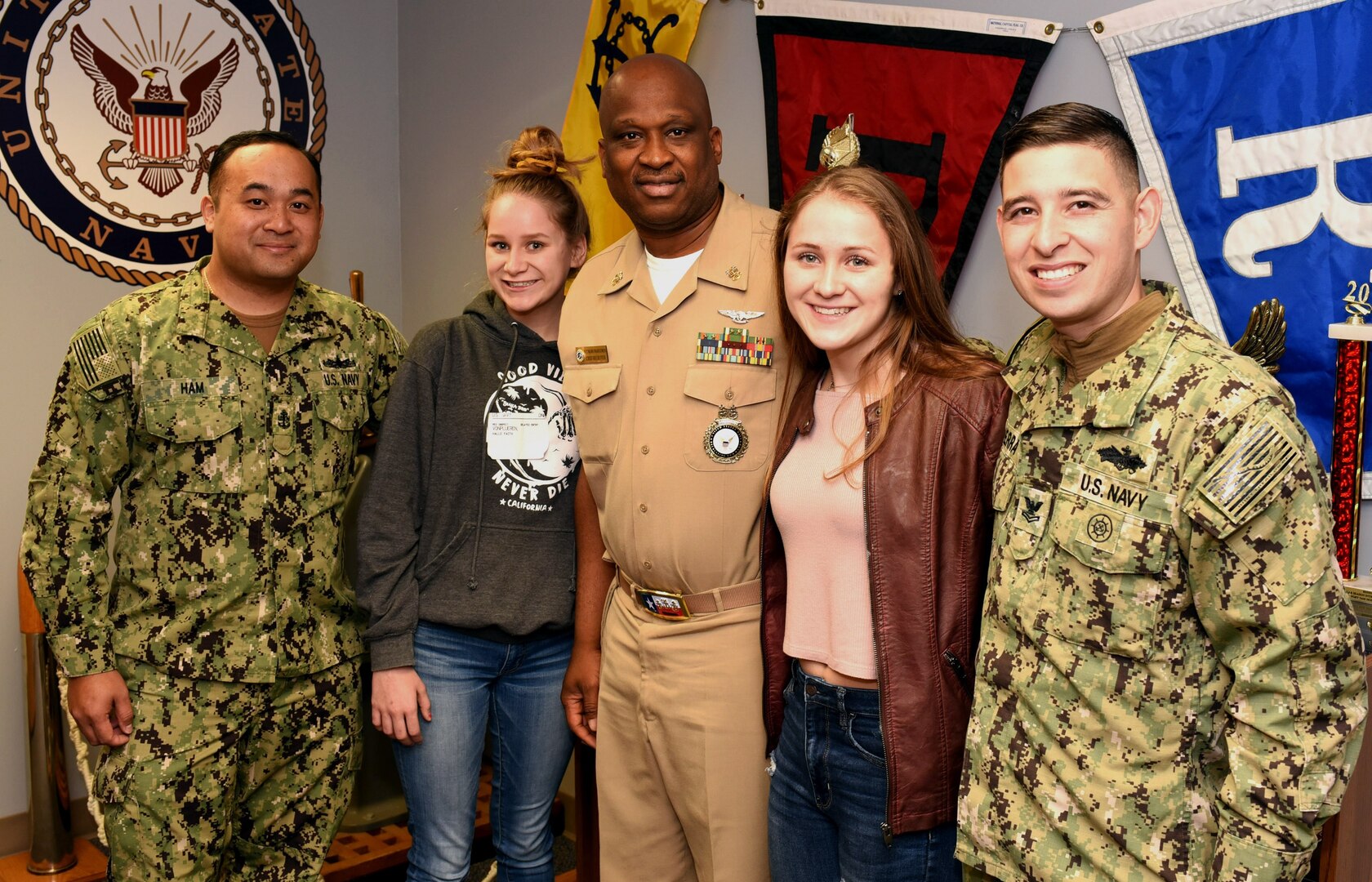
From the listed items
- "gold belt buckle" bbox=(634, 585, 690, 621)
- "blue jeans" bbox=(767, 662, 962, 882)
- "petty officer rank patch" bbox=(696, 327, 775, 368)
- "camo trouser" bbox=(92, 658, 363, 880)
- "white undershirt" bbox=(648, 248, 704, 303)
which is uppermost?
"white undershirt" bbox=(648, 248, 704, 303)

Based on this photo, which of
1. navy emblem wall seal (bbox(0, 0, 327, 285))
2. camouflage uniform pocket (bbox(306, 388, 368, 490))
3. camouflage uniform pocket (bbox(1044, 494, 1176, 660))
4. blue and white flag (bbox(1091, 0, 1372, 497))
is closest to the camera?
camouflage uniform pocket (bbox(1044, 494, 1176, 660))

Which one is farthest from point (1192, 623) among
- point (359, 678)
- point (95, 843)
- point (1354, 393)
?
point (95, 843)

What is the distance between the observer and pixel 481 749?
7.08ft

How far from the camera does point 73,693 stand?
2061mm

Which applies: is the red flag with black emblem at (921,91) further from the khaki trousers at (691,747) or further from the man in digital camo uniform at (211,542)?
the man in digital camo uniform at (211,542)

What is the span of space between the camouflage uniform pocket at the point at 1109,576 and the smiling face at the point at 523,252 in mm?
→ 1100

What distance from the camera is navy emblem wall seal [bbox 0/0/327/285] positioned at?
317cm

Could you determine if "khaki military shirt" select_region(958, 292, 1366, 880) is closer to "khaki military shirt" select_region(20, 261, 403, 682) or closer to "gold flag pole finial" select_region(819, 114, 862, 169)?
"gold flag pole finial" select_region(819, 114, 862, 169)

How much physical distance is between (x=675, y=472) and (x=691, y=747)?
1.48 ft

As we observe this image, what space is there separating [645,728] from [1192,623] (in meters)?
0.93

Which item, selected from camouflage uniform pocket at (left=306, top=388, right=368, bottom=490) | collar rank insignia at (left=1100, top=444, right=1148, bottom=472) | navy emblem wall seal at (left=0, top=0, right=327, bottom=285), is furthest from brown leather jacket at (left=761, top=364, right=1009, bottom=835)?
navy emblem wall seal at (left=0, top=0, right=327, bottom=285)

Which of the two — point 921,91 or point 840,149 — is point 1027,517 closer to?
point 840,149

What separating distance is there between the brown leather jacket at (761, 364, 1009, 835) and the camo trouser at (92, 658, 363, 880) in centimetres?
121

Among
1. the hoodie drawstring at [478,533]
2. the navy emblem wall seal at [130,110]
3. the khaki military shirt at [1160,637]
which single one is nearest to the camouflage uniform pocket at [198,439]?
the hoodie drawstring at [478,533]
